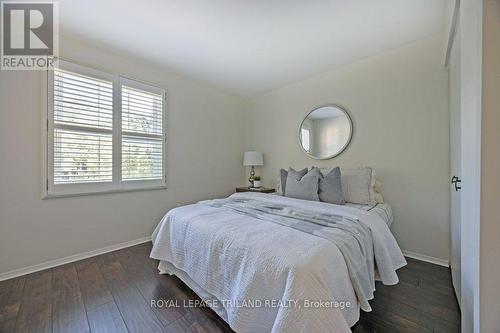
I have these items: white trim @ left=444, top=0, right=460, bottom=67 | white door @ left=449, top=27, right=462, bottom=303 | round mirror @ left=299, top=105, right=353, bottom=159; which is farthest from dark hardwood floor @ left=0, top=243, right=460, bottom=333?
white trim @ left=444, top=0, right=460, bottom=67

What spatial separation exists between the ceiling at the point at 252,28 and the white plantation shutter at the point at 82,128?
1.76 feet

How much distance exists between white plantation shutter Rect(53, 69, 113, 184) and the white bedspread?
1502 mm

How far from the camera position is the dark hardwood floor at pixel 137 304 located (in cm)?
138

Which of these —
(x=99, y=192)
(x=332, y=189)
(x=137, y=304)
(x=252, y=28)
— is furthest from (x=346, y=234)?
(x=99, y=192)

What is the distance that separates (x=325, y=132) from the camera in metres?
3.06

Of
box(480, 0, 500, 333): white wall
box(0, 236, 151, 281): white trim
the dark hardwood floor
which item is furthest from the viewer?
box(0, 236, 151, 281): white trim

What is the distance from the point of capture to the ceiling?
181 centimetres

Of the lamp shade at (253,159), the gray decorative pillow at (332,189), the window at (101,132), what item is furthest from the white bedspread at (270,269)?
the lamp shade at (253,159)

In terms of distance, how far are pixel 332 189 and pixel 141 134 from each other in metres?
2.62

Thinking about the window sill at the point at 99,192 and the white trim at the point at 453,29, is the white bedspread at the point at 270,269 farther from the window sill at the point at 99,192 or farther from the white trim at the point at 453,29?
the white trim at the point at 453,29

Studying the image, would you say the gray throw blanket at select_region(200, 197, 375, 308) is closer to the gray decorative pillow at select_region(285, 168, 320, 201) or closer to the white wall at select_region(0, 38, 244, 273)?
the gray decorative pillow at select_region(285, 168, 320, 201)

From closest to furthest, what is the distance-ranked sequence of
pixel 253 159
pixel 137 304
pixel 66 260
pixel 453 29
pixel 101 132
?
pixel 137 304
pixel 453 29
pixel 66 260
pixel 101 132
pixel 253 159

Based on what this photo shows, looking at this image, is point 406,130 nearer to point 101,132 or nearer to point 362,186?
point 362,186

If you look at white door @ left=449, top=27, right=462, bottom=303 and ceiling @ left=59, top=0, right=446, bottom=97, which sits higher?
ceiling @ left=59, top=0, right=446, bottom=97
